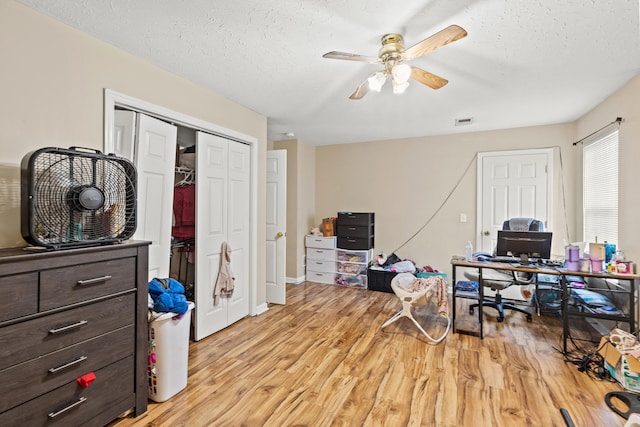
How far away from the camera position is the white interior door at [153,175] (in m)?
2.29

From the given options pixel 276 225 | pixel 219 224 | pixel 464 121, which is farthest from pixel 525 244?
pixel 219 224

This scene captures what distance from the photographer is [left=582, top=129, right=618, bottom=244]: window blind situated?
306 centimetres

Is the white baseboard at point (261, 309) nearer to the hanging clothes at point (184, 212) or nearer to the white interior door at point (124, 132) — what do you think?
the hanging clothes at point (184, 212)

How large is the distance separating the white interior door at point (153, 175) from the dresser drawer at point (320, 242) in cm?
288

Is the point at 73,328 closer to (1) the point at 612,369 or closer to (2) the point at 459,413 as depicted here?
(2) the point at 459,413

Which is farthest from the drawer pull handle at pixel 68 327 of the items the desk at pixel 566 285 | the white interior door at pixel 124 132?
the desk at pixel 566 285

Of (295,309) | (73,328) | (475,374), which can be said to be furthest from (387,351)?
(73,328)

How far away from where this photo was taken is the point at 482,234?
175 inches

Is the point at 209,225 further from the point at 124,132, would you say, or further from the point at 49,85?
the point at 49,85

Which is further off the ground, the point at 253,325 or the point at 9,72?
the point at 9,72

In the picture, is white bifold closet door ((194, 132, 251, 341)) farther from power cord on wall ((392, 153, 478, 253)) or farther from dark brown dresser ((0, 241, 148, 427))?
power cord on wall ((392, 153, 478, 253))

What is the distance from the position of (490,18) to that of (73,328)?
282 centimetres

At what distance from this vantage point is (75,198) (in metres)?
1.60

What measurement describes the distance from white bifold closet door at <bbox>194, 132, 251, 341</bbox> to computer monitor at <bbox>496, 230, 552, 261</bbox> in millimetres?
2699
